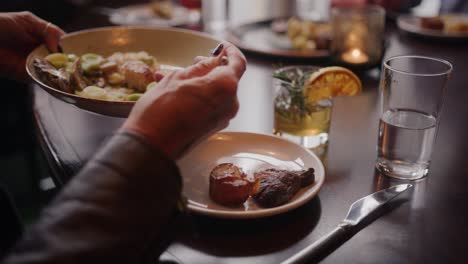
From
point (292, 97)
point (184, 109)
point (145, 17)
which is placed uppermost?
point (184, 109)

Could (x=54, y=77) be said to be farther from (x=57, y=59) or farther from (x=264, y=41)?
(x=264, y=41)

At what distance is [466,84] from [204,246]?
1.03 metres

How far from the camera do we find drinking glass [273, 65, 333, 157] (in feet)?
3.58

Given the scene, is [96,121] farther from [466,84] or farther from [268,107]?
[466,84]

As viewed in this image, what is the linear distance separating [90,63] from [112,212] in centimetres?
62

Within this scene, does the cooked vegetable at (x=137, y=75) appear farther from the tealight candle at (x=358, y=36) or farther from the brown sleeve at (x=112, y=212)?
the tealight candle at (x=358, y=36)

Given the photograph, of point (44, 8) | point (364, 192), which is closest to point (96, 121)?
point (364, 192)

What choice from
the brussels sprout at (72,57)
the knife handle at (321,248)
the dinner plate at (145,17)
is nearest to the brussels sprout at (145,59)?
the brussels sprout at (72,57)

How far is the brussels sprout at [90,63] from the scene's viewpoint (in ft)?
3.89

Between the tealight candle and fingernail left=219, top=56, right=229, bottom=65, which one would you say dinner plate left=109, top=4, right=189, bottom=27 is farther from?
fingernail left=219, top=56, right=229, bottom=65

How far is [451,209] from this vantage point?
887 millimetres

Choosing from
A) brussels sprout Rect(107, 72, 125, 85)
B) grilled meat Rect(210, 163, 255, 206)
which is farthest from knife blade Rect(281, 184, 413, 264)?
brussels sprout Rect(107, 72, 125, 85)

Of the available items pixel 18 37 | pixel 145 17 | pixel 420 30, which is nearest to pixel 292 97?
pixel 18 37

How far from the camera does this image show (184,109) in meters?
0.75
